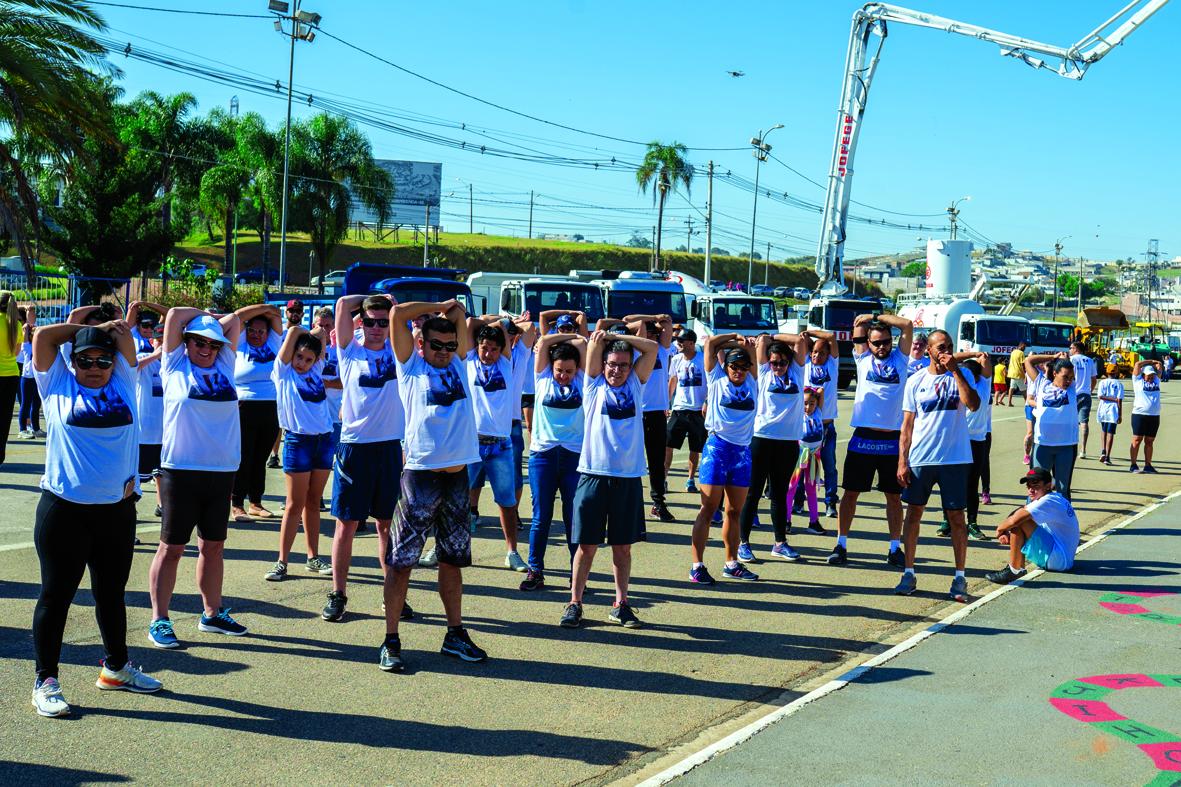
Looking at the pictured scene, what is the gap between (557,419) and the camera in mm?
Result: 8070

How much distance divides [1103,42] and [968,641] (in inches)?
1172

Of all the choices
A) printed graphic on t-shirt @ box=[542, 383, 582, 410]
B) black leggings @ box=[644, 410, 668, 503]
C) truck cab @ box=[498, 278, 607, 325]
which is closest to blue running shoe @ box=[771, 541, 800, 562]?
black leggings @ box=[644, 410, 668, 503]

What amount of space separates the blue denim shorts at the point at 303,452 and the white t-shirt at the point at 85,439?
2.33 meters

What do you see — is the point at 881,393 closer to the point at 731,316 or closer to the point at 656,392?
the point at 656,392

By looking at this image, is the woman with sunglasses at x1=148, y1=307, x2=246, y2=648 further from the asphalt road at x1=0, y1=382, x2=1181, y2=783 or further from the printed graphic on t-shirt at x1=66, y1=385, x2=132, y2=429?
the printed graphic on t-shirt at x1=66, y1=385, x2=132, y2=429

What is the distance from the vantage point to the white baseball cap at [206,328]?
6363mm

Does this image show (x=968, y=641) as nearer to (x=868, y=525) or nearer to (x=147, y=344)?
(x=868, y=525)

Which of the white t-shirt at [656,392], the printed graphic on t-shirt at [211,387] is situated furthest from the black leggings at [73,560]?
the white t-shirt at [656,392]

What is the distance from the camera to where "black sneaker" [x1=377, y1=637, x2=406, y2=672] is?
6125mm

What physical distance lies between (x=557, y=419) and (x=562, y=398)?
156 mm

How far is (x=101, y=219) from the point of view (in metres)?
41.4

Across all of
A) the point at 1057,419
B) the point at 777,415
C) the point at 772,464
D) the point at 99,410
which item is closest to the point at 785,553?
the point at 772,464

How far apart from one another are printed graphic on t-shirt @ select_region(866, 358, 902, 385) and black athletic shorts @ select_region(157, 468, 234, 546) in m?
5.26

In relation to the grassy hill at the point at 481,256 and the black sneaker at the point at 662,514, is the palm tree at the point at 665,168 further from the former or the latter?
the black sneaker at the point at 662,514
